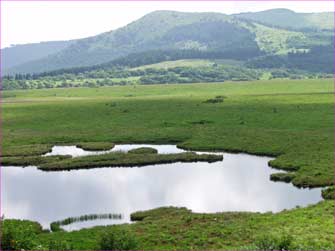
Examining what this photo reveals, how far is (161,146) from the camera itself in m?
72.9

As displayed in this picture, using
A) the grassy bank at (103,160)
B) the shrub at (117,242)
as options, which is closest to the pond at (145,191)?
the grassy bank at (103,160)

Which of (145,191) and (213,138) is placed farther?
(213,138)

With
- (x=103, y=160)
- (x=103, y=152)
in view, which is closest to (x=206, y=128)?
(x=103, y=152)

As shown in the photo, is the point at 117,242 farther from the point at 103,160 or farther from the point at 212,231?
the point at 103,160

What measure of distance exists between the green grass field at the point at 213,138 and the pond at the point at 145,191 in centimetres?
334

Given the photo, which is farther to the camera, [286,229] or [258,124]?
[258,124]

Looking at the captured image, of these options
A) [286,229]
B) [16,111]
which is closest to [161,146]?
[286,229]

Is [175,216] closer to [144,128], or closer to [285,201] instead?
[285,201]

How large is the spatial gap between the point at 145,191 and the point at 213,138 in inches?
1049

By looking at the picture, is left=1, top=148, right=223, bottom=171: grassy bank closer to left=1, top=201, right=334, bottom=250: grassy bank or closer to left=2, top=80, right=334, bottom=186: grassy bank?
left=2, top=80, right=334, bottom=186: grassy bank

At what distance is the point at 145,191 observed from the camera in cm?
4869

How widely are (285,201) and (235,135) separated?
110 feet

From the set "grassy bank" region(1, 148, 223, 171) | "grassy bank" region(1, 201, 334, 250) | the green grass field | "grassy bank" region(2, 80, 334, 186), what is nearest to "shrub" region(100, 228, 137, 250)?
"grassy bank" region(1, 201, 334, 250)

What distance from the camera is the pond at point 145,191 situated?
139 feet
